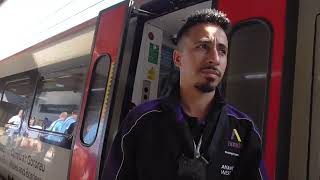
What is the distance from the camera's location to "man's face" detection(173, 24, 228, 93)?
122 centimetres

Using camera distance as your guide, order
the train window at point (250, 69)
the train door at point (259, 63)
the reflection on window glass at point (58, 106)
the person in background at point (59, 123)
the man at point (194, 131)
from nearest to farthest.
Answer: the man at point (194, 131)
the train door at point (259, 63)
the train window at point (250, 69)
the reflection on window glass at point (58, 106)
the person in background at point (59, 123)

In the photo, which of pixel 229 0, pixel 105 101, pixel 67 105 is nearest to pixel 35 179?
pixel 67 105

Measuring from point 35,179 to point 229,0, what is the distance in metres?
2.95

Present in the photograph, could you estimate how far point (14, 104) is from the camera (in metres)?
6.23

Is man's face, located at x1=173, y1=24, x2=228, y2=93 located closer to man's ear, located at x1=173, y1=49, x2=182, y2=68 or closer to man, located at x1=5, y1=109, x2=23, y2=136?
man's ear, located at x1=173, y1=49, x2=182, y2=68

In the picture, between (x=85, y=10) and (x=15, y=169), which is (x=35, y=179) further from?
(x=85, y=10)

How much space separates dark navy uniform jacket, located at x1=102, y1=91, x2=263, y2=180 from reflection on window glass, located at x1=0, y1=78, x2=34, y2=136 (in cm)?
425

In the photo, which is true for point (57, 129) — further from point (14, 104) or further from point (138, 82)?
point (14, 104)

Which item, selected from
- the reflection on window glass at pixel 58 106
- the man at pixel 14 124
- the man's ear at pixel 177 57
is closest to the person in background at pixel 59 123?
the reflection on window glass at pixel 58 106

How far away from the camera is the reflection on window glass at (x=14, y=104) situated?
542 cm

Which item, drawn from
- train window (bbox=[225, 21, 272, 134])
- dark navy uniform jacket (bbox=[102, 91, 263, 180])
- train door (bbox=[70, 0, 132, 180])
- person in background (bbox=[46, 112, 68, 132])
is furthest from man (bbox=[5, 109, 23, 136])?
dark navy uniform jacket (bbox=[102, 91, 263, 180])

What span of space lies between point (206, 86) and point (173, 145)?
0.21 meters

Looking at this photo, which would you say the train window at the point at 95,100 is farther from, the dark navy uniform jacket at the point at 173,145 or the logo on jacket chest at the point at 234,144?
the logo on jacket chest at the point at 234,144

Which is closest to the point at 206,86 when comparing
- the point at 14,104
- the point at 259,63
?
the point at 259,63
